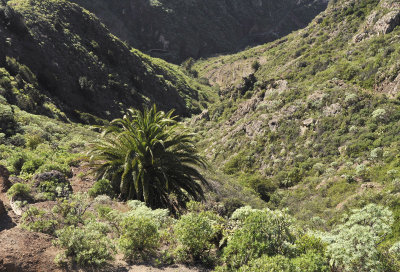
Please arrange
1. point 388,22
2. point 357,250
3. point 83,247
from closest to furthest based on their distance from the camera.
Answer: point 357,250 → point 83,247 → point 388,22

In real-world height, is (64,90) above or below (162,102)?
below

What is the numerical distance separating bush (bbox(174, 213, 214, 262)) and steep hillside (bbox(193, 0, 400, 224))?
41.9 ft

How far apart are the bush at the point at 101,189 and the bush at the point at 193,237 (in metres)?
3.48

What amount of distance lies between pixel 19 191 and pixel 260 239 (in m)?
4.94

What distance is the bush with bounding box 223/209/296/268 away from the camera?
4.20 meters

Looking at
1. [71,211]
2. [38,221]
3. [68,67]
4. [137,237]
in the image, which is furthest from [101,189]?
[68,67]

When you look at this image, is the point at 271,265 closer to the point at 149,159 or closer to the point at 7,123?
the point at 149,159

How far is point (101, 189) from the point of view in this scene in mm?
7949

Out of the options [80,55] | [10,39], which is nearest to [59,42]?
[80,55]

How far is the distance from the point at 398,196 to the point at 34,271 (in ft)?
54.9

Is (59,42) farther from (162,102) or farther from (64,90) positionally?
(162,102)

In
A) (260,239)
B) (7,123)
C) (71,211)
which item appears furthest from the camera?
(7,123)

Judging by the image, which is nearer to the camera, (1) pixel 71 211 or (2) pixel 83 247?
(2) pixel 83 247

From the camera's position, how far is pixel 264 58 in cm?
8288
